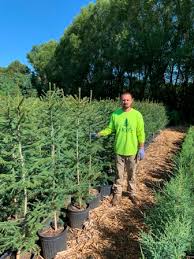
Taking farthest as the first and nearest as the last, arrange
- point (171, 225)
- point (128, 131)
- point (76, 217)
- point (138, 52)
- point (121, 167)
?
point (138, 52), point (121, 167), point (128, 131), point (76, 217), point (171, 225)

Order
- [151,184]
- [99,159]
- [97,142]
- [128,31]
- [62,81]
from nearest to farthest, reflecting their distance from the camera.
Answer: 1. [97,142]
2. [99,159]
3. [151,184]
4. [128,31]
5. [62,81]

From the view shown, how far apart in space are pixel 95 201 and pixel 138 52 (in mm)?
22597

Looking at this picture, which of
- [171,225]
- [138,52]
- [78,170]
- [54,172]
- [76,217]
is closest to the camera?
[171,225]

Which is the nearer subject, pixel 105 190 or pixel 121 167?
pixel 121 167

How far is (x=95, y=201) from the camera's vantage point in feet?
19.4

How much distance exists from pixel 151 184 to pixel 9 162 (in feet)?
14.1

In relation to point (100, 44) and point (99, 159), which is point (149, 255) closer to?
point (99, 159)

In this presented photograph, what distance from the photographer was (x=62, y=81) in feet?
116

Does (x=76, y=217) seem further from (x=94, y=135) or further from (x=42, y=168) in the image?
(x=94, y=135)

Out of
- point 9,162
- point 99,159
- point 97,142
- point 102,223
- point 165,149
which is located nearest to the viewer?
point 9,162

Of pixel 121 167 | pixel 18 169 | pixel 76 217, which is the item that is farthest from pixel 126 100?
pixel 18 169

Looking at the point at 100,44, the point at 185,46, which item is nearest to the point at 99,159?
the point at 185,46

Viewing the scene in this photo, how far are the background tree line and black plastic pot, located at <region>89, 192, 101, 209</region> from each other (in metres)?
20.3

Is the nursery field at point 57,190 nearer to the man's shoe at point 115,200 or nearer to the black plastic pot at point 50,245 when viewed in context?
the black plastic pot at point 50,245
